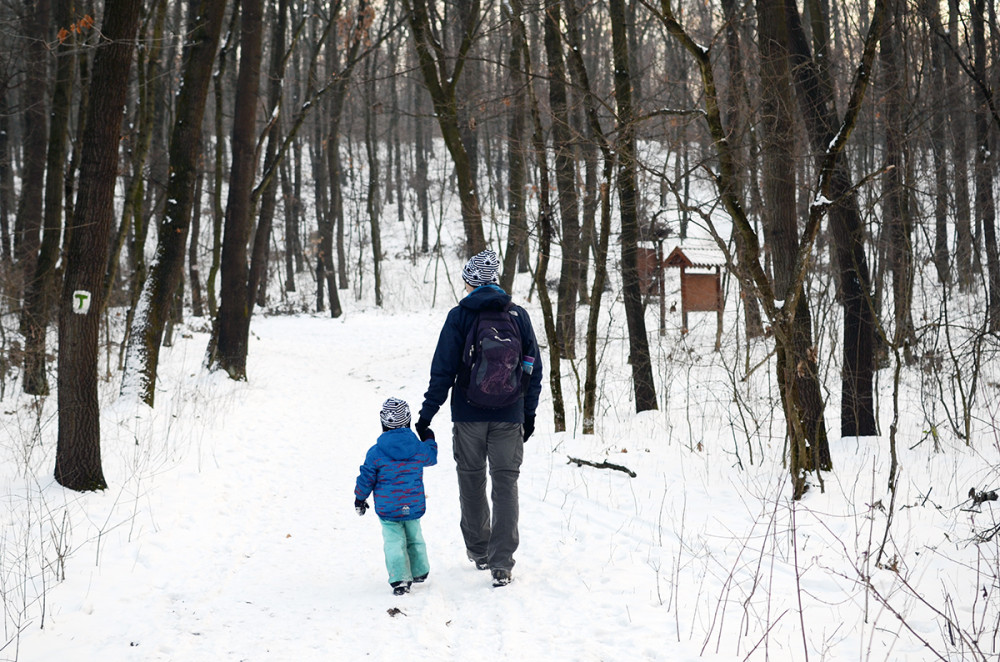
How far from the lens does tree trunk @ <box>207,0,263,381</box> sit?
1338 centimetres

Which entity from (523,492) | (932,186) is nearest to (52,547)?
(523,492)

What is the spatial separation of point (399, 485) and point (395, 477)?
0.19ft

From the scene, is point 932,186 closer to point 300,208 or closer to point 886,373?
point 886,373

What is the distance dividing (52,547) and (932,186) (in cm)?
1481

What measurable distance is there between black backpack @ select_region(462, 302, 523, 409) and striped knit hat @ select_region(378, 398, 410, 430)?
1.44ft

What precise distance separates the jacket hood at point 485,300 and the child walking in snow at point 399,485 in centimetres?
79

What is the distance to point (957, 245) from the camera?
16078 millimetres

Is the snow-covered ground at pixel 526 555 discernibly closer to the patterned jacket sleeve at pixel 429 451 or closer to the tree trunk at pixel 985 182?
the patterned jacket sleeve at pixel 429 451

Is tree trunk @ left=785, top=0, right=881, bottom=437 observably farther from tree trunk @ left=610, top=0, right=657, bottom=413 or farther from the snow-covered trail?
the snow-covered trail

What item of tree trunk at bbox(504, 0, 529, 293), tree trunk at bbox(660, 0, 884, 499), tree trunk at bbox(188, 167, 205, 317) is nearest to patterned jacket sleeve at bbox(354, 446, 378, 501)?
tree trunk at bbox(660, 0, 884, 499)

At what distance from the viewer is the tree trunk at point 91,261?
6.23 metres

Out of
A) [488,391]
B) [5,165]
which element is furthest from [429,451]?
[5,165]

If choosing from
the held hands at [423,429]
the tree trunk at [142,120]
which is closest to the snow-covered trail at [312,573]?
the held hands at [423,429]

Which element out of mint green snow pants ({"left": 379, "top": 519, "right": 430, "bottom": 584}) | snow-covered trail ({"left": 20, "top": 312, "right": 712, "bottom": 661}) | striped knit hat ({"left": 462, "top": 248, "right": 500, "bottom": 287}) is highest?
striped knit hat ({"left": 462, "top": 248, "right": 500, "bottom": 287})
